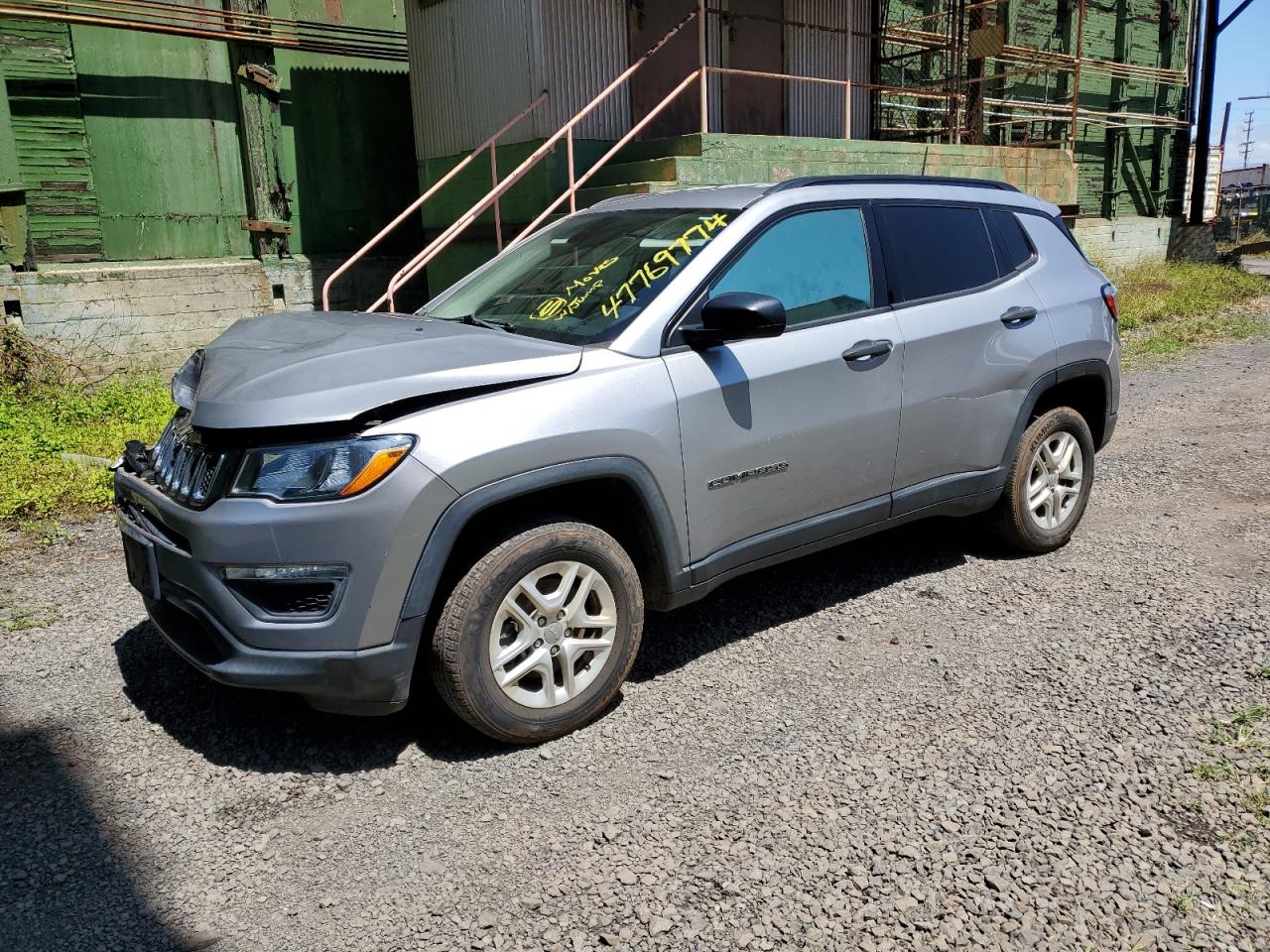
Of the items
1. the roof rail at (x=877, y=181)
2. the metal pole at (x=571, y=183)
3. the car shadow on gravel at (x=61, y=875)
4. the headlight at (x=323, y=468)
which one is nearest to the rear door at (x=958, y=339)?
the roof rail at (x=877, y=181)

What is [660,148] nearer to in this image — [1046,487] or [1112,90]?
[1046,487]

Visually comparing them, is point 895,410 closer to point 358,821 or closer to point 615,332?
point 615,332

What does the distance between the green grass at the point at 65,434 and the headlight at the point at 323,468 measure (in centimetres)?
385

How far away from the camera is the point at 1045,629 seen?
14.6 feet

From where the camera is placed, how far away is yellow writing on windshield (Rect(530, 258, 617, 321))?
4.05m

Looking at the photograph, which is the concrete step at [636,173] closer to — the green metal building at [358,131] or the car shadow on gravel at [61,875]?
the green metal building at [358,131]

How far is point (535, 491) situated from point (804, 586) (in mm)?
2028

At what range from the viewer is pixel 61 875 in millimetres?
2953

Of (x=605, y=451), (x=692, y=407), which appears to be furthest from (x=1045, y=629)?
(x=605, y=451)

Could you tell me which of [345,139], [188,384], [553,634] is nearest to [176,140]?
[345,139]

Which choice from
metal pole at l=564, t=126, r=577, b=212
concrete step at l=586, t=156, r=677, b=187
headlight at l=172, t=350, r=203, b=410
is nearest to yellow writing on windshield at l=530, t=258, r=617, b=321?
headlight at l=172, t=350, r=203, b=410

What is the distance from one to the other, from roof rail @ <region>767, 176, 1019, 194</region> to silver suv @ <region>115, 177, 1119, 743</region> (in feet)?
0.06

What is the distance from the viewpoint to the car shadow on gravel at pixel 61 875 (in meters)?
2.72

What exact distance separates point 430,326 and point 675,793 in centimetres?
199
